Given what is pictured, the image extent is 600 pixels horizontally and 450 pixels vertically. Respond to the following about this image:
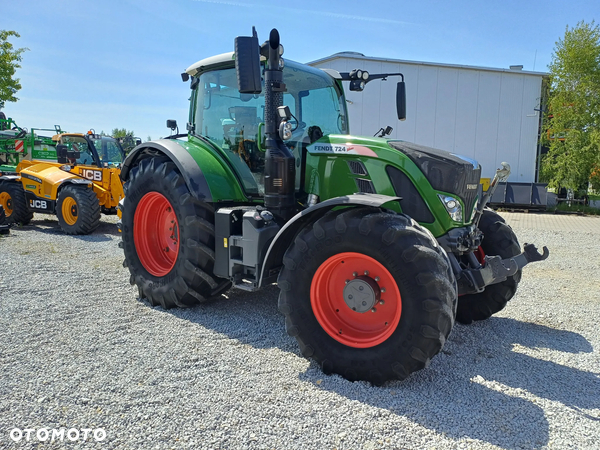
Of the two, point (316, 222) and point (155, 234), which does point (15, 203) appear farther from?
point (316, 222)

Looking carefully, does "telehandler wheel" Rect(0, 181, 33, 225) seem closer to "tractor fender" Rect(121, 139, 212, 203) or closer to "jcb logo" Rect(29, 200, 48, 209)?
"jcb logo" Rect(29, 200, 48, 209)

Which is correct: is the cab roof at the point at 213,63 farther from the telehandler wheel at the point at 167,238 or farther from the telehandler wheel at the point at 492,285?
the telehandler wheel at the point at 492,285

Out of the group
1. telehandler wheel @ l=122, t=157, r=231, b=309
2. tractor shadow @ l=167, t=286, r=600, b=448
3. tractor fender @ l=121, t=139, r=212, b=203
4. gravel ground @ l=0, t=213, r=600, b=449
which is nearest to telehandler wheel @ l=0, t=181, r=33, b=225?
gravel ground @ l=0, t=213, r=600, b=449

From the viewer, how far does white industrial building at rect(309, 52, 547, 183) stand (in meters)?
18.6

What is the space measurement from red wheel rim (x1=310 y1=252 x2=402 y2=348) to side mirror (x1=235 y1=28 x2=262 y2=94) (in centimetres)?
140

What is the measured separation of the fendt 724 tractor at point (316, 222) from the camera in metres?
2.96

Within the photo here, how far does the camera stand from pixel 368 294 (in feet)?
10.2

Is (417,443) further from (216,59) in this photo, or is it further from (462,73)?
(462,73)

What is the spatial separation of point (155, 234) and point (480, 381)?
353 centimetres

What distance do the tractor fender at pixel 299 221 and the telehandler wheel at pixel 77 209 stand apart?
20.4 feet

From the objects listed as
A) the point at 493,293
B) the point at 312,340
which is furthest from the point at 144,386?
the point at 493,293

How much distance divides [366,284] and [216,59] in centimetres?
288

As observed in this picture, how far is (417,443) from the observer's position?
7.88 feet

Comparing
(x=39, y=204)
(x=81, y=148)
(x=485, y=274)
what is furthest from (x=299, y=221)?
(x=81, y=148)
